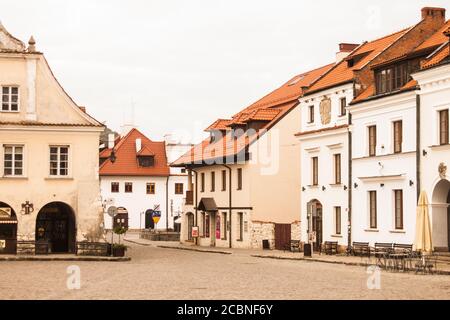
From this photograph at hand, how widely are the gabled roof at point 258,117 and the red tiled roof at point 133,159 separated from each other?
2771cm

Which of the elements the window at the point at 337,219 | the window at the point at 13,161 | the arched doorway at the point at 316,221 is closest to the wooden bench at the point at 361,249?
the window at the point at 337,219

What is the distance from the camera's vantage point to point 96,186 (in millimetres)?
45094

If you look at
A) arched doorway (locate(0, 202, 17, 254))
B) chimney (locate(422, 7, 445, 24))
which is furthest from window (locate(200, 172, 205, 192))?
chimney (locate(422, 7, 445, 24))

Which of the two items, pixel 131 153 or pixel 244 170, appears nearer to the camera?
pixel 244 170

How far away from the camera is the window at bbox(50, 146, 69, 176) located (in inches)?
1775

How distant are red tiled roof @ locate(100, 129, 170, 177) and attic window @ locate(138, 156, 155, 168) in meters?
0.33

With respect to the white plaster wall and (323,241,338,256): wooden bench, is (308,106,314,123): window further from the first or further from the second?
(323,241,338,256): wooden bench

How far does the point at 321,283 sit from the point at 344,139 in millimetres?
21199

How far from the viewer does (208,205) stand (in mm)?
63438

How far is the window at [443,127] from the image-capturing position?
3906cm

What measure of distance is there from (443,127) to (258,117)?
20050mm
